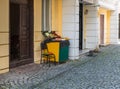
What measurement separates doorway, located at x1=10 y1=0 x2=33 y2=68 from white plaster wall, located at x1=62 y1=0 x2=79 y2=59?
2647 mm

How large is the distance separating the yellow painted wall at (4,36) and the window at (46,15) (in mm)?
3403

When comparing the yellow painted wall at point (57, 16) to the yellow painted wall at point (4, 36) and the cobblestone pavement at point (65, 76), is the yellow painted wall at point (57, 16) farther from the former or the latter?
the yellow painted wall at point (4, 36)

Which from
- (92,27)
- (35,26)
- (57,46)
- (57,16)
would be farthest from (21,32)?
(92,27)

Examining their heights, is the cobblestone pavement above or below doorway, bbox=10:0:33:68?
below

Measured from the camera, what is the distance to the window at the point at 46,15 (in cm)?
1517

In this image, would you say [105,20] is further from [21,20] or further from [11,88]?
[11,88]

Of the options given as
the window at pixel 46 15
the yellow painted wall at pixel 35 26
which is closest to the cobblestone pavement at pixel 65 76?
the yellow painted wall at pixel 35 26

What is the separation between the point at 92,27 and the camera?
21750 millimetres

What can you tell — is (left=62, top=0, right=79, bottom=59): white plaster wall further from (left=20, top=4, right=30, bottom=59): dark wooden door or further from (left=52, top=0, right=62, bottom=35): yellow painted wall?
(left=20, top=4, right=30, bottom=59): dark wooden door

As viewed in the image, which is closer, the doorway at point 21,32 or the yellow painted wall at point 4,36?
Answer: the yellow painted wall at point 4,36

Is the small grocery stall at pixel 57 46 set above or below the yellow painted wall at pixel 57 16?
below

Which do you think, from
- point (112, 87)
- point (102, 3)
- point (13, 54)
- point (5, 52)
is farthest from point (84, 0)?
point (112, 87)

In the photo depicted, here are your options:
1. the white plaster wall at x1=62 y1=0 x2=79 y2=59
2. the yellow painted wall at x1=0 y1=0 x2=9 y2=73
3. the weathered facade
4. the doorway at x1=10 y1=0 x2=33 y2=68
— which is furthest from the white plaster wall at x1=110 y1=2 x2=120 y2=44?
the yellow painted wall at x1=0 y1=0 x2=9 y2=73

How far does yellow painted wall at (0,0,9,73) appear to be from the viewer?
11641 millimetres
